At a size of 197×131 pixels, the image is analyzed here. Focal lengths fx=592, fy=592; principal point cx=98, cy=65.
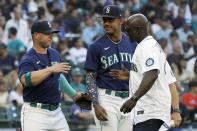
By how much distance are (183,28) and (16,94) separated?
253 inches

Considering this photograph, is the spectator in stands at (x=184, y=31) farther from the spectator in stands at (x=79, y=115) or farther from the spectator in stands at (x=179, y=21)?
the spectator in stands at (x=79, y=115)

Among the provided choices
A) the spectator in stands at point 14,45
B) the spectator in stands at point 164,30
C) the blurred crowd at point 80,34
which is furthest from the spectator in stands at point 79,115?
the spectator in stands at point 164,30

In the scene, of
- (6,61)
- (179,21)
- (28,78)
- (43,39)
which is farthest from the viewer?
(179,21)

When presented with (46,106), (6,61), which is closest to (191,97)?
(6,61)

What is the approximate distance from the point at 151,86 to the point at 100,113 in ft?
4.45

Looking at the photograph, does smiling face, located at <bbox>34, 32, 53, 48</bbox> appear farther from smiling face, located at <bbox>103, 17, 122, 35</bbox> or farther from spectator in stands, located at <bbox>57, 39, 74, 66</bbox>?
spectator in stands, located at <bbox>57, 39, 74, 66</bbox>

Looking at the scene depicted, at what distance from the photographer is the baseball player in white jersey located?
244 inches

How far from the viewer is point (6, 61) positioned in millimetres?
13555

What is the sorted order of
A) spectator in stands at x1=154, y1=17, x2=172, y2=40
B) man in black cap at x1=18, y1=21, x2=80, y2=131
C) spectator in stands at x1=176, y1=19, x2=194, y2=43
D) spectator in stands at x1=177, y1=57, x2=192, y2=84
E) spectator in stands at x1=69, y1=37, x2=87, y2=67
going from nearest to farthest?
man in black cap at x1=18, y1=21, x2=80, y2=131 → spectator in stands at x1=177, y1=57, x2=192, y2=84 → spectator in stands at x1=69, y1=37, x2=87, y2=67 → spectator in stands at x1=154, y1=17, x2=172, y2=40 → spectator in stands at x1=176, y1=19, x2=194, y2=43

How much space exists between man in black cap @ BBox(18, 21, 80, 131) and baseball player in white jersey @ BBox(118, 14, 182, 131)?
123 centimetres

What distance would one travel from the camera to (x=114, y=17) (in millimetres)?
7535

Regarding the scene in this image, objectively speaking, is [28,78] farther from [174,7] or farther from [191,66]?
[174,7]

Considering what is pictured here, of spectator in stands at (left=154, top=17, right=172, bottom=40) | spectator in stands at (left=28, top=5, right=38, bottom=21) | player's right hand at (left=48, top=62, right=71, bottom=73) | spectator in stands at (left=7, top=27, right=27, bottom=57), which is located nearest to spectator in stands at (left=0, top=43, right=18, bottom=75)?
spectator in stands at (left=7, top=27, right=27, bottom=57)

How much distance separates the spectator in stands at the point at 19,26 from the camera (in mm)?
15109
